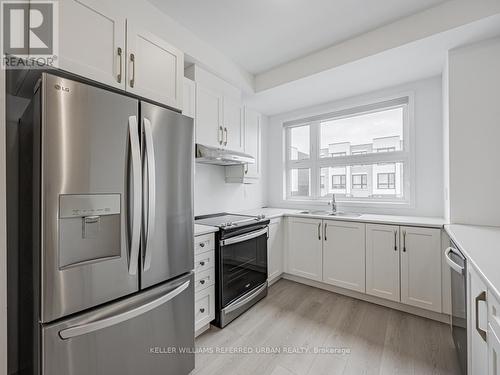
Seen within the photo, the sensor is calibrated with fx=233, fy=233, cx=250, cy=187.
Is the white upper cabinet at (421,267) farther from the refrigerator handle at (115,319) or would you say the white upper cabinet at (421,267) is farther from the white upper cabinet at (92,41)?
the white upper cabinet at (92,41)

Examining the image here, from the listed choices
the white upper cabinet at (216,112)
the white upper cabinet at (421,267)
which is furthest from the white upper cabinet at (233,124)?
the white upper cabinet at (421,267)

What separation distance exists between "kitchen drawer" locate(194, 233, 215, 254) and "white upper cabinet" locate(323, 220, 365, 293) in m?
1.39

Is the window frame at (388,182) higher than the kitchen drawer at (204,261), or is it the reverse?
the window frame at (388,182)

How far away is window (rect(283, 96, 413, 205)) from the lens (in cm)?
287

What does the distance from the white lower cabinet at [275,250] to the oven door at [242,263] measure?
0.57ft

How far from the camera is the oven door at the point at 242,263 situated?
6.71ft

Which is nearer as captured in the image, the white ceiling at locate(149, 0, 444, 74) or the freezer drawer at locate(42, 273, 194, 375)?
the freezer drawer at locate(42, 273, 194, 375)

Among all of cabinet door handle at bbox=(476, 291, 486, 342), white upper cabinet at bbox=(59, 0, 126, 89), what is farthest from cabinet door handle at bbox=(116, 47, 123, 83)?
cabinet door handle at bbox=(476, 291, 486, 342)

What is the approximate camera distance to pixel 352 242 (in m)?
2.52

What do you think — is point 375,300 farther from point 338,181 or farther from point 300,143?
point 300,143

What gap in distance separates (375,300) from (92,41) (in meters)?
3.19

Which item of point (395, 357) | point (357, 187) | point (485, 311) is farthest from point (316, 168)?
point (485, 311)

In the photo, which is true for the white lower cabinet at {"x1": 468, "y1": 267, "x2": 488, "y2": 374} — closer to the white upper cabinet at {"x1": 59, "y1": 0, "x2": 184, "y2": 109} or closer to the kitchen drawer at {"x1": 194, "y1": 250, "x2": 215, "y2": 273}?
the kitchen drawer at {"x1": 194, "y1": 250, "x2": 215, "y2": 273}

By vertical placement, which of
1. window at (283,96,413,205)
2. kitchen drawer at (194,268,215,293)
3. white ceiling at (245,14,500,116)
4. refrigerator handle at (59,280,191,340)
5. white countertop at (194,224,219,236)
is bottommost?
kitchen drawer at (194,268,215,293)
